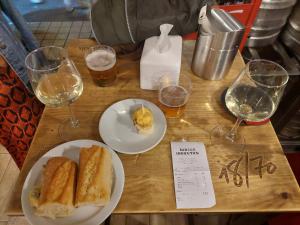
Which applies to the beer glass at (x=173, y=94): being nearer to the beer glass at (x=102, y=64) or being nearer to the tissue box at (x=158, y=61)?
the tissue box at (x=158, y=61)

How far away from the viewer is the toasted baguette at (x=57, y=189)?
0.46 meters

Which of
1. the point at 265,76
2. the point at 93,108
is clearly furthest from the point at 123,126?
the point at 265,76

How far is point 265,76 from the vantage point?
637 mm

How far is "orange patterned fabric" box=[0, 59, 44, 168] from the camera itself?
81 cm

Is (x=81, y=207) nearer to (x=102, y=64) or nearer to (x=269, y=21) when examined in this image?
(x=102, y=64)

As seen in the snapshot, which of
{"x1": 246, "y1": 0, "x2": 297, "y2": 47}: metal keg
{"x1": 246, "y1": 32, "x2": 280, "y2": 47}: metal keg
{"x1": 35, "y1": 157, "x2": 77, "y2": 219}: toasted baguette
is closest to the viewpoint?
{"x1": 35, "y1": 157, "x2": 77, "y2": 219}: toasted baguette

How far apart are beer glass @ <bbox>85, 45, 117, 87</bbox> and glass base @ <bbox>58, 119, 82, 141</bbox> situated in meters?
0.16

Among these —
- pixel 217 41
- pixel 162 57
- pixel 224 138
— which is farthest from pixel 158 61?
pixel 224 138

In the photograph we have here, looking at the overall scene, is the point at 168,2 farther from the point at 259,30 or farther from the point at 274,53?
the point at 274,53

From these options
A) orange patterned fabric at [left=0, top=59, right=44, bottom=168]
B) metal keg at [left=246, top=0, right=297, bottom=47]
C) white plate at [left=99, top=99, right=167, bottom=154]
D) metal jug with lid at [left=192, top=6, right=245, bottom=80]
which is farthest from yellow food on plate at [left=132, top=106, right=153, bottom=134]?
metal keg at [left=246, top=0, right=297, bottom=47]

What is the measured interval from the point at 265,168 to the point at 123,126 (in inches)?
14.7

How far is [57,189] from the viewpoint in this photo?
47 centimetres

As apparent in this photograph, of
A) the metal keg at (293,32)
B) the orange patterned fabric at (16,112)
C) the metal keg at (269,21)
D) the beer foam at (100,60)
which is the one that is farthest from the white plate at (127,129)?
the metal keg at (293,32)

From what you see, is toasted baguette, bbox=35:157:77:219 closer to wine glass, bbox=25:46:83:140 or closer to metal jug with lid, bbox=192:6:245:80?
wine glass, bbox=25:46:83:140
